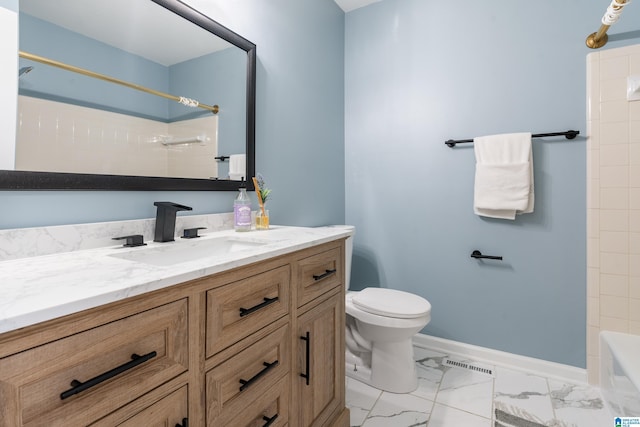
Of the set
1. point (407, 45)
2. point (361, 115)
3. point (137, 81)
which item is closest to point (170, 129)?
point (137, 81)

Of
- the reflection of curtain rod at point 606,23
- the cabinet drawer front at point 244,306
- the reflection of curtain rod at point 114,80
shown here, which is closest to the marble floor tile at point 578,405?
the cabinet drawer front at point 244,306

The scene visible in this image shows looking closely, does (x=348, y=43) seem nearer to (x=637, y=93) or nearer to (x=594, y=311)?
(x=637, y=93)

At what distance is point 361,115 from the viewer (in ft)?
8.11

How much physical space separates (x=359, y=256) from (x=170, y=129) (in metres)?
1.65

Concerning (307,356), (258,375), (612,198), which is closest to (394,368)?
(307,356)

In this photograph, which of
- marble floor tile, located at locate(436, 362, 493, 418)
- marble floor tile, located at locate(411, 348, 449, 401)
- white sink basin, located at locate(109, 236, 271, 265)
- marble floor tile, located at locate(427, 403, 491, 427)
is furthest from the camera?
marble floor tile, located at locate(411, 348, 449, 401)

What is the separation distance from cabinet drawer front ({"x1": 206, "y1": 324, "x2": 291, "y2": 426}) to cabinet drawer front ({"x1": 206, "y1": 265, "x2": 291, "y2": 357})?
0.17 feet

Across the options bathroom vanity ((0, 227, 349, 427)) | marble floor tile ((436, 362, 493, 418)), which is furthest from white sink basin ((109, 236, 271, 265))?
marble floor tile ((436, 362, 493, 418))

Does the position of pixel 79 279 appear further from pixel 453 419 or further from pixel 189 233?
pixel 453 419

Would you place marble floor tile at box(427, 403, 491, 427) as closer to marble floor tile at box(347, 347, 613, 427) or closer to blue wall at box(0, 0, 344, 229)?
marble floor tile at box(347, 347, 613, 427)

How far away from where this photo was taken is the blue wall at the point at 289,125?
3.79ft

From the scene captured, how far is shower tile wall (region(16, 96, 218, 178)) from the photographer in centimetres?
93

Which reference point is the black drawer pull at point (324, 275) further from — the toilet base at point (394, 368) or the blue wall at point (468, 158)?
the blue wall at point (468, 158)

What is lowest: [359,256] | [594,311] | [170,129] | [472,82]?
[594,311]
